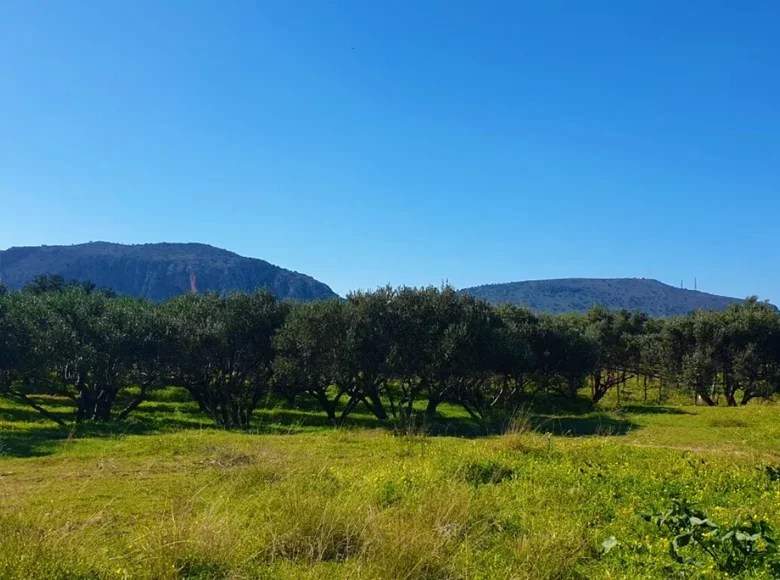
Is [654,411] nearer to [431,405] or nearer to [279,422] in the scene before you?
[431,405]

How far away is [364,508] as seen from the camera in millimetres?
7473

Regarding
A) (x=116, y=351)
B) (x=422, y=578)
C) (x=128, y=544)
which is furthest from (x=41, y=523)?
(x=116, y=351)

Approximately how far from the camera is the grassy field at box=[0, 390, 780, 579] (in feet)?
18.6

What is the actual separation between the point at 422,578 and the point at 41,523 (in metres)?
3.77

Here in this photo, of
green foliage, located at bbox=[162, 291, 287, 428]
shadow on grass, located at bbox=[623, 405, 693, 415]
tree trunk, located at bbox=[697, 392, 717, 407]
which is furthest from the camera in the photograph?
tree trunk, located at bbox=[697, 392, 717, 407]

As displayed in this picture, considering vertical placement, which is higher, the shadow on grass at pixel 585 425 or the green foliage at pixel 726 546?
the green foliage at pixel 726 546

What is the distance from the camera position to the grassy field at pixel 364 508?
18.6 ft

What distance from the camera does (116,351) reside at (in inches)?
1057

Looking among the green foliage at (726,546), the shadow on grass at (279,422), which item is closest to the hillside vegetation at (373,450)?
the green foliage at (726,546)

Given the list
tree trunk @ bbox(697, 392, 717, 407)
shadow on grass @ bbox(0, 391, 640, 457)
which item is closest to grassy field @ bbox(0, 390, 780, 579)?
shadow on grass @ bbox(0, 391, 640, 457)

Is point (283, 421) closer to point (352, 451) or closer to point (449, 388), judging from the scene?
point (449, 388)

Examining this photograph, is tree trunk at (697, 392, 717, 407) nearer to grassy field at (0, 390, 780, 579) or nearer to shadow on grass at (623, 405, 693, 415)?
shadow on grass at (623, 405, 693, 415)

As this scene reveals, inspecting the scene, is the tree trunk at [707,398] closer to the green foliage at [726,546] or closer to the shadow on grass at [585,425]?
the shadow on grass at [585,425]

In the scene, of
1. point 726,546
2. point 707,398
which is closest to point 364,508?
point 726,546
